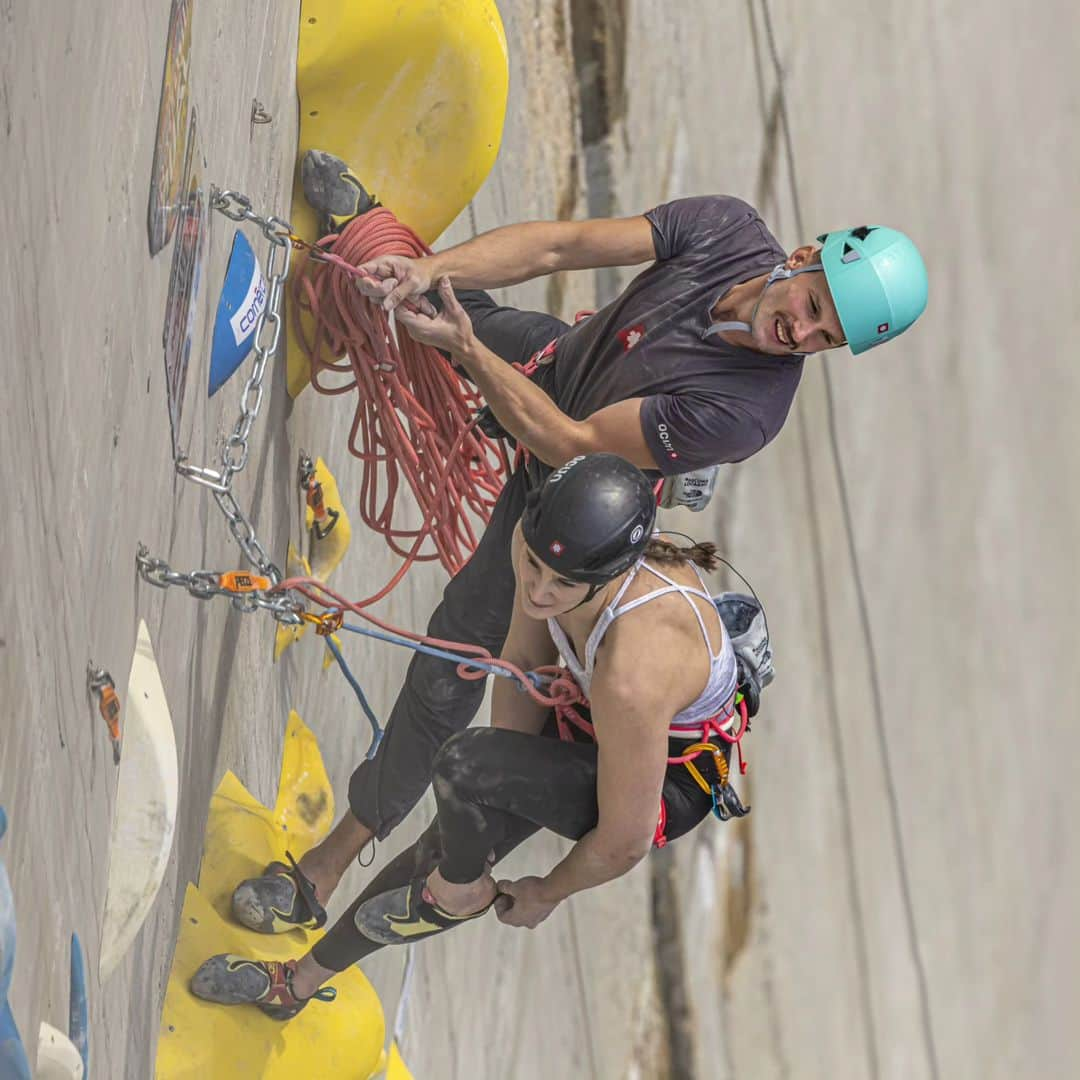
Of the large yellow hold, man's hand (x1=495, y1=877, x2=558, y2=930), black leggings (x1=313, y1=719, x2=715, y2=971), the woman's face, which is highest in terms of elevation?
the large yellow hold

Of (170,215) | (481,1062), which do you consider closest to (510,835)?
(170,215)

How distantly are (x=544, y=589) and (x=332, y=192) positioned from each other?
109cm

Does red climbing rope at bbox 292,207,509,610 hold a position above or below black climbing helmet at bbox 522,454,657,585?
above

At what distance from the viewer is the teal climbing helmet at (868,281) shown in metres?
1.92

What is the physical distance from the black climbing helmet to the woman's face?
2 centimetres

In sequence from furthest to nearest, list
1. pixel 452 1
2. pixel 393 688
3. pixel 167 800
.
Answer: pixel 393 688 < pixel 452 1 < pixel 167 800

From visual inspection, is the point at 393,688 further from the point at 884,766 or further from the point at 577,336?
the point at 884,766

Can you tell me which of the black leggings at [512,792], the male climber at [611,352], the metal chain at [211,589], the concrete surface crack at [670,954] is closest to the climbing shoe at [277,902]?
the male climber at [611,352]

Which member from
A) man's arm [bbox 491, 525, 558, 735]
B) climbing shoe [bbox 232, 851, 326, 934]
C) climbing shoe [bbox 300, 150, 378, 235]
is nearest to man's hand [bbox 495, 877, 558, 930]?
man's arm [bbox 491, 525, 558, 735]

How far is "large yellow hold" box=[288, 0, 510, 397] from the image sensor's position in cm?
255

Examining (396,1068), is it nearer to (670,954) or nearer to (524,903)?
(524,903)

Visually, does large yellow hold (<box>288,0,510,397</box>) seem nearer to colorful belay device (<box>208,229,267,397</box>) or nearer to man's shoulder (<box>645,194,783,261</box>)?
colorful belay device (<box>208,229,267,397</box>)

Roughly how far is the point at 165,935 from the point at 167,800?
0.29m

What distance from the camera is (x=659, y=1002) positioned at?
457 cm
